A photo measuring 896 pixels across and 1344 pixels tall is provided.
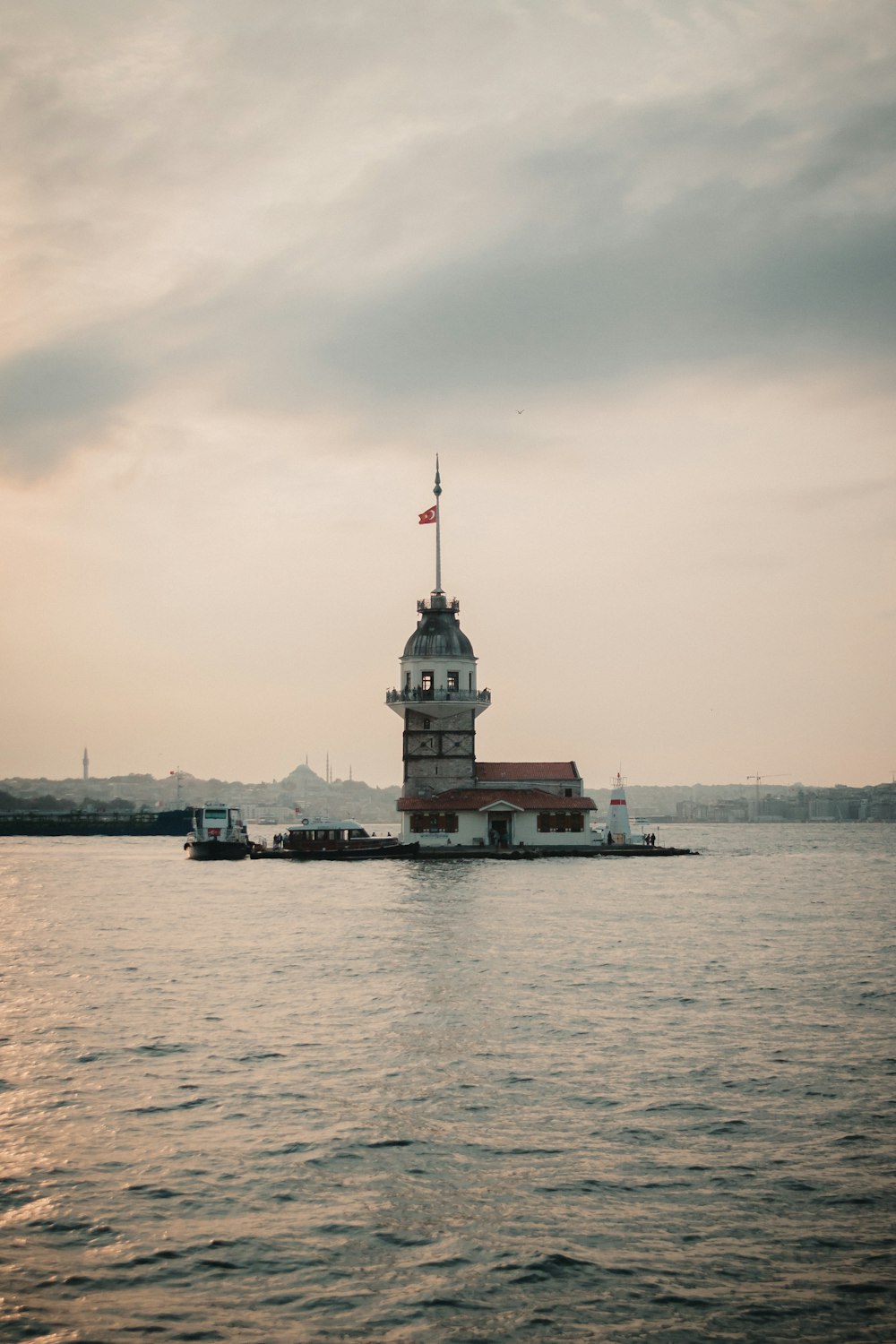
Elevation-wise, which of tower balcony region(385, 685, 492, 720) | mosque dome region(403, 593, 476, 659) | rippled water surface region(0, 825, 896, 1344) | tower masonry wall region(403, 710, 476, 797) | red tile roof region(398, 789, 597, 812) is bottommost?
rippled water surface region(0, 825, 896, 1344)

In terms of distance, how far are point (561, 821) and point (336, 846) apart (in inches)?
623

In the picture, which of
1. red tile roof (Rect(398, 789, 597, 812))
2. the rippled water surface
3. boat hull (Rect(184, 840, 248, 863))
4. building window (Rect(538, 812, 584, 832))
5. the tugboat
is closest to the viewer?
the rippled water surface

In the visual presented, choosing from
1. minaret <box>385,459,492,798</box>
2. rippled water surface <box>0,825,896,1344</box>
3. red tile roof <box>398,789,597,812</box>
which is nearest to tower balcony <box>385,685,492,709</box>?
minaret <box>385,459,492,798</box>

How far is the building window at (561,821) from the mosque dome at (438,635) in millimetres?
13993

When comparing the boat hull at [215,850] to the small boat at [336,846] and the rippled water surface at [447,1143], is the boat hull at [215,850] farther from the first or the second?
the rippled water surface at [447,1143]

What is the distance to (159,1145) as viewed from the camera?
18.0 meters

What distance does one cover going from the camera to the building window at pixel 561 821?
90.8 metres

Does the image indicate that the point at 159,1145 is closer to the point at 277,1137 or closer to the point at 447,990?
the point at 277,1137

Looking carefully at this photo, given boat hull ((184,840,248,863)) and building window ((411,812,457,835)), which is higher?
building window ((411,812,457,835))

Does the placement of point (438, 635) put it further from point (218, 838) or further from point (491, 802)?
point (218, 838)

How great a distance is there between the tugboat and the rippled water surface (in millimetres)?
54924

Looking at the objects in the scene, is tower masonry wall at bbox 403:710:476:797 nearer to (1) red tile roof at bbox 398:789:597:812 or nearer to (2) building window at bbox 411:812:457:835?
(1) red tile roof at bbox 398:789:597:812

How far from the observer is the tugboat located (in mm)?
94500

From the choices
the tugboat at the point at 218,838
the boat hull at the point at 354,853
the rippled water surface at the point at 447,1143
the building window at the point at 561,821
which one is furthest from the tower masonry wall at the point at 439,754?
the rippled water surface at the point at 447,1143
